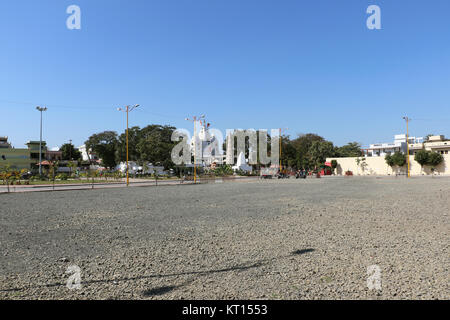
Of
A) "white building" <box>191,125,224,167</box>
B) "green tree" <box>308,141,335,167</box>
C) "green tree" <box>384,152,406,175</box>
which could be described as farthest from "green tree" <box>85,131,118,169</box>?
"green tree" <box>384,152,406,175</box>

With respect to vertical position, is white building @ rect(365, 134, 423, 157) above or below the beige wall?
above

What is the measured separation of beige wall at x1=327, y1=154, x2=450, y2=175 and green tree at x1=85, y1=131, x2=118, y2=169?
185 ft

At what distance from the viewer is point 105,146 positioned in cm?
8219

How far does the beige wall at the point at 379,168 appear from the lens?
5675 cm

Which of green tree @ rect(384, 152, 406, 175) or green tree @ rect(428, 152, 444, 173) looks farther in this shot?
green tree @ rect(384, 152, 406, 175)

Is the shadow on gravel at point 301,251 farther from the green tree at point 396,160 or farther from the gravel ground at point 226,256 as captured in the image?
the green tree at point 396,160

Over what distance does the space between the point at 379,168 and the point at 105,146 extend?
68.3 m

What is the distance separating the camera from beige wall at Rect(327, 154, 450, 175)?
5675 centimetres

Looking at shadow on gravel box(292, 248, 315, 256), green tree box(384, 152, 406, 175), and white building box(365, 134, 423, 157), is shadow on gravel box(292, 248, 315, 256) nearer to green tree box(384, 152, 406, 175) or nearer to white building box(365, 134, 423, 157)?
green tree box(384, 152, 406, 175)

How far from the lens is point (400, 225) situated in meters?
9.09

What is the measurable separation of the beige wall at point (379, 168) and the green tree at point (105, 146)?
185ft
